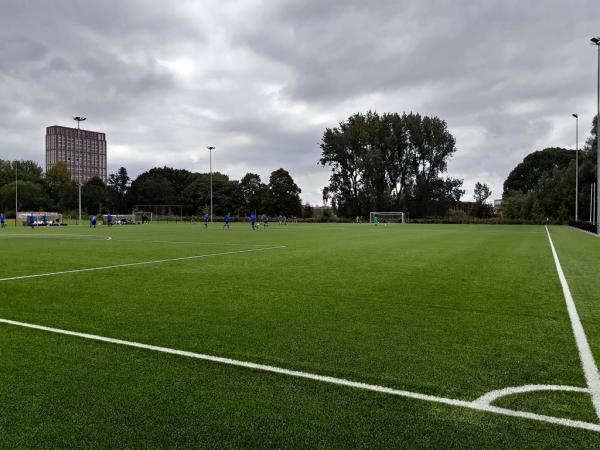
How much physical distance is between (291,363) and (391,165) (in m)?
84.7

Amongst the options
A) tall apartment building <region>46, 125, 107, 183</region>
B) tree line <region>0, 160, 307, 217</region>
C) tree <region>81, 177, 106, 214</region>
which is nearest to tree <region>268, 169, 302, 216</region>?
tree line <region>0, 160, 307, 217</region>

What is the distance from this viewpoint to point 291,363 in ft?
14.6

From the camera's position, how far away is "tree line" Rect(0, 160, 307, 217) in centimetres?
10156

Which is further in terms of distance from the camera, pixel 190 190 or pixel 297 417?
pixel 190 190

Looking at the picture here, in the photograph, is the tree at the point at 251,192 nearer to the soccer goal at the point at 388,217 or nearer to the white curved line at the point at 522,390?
the soccer goal at the point at 388,217

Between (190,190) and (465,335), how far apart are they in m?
112

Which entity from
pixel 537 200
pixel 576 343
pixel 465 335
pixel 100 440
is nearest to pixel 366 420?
pixel 100 440

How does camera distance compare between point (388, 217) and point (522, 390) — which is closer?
point (522, 390)

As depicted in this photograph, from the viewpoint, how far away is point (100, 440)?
302 centimetres

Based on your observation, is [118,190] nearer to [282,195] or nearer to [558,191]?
[282,195]

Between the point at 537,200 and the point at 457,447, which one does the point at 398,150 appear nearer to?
the point at 537,200

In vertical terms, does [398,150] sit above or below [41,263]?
above

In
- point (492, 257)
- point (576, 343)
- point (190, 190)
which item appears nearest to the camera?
point (576, 343)

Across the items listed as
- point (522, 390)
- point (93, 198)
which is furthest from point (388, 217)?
point (522, 390)
